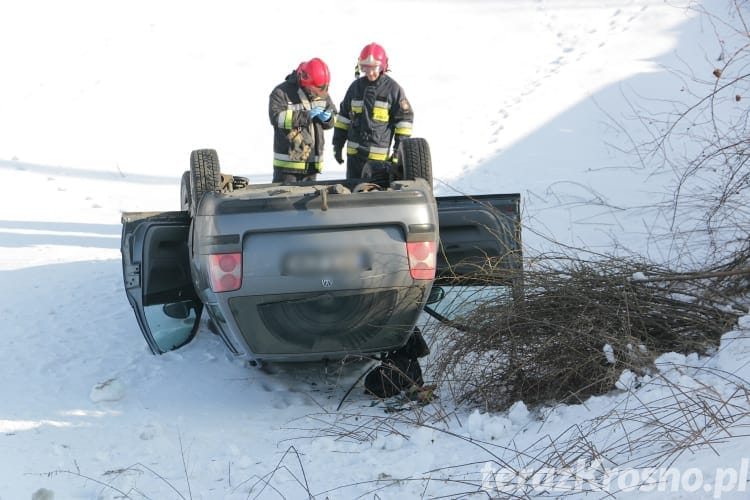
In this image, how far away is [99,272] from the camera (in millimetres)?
7129

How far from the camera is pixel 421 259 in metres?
4.48

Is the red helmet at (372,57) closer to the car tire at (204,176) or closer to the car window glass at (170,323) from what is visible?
the car tire at (204,176)

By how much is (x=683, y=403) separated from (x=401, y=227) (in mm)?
1644

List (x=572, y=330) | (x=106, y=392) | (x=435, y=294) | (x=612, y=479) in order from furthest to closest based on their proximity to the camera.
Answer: (x=435, y=294), (x=106, y=392), (x=572, y=330), (x=612, y=479)

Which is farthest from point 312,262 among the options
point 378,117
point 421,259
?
point 378,117

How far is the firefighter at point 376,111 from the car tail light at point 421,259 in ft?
9.03

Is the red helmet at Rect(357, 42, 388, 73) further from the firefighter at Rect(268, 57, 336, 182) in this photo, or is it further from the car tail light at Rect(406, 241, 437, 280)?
the car tail light at Rect(406, 241, 437, 280)

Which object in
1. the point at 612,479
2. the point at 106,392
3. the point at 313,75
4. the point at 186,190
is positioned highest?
the point at 313,75

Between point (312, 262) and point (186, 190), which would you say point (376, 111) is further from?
point (312, 262)

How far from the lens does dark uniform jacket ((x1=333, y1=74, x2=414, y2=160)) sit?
23.4 ft

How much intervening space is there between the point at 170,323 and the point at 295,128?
248cm

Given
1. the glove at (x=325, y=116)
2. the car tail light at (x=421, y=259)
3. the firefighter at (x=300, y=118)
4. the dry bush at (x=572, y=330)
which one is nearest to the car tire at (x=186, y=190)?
the firefighter at (x=300, y=118)

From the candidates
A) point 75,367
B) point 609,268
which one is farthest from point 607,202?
point 75,367

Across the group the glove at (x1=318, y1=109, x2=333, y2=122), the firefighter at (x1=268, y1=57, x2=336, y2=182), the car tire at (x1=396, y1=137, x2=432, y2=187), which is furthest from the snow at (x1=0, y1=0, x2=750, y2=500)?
the glove at (x1=318, y1=109, x2=333, y2=122)
